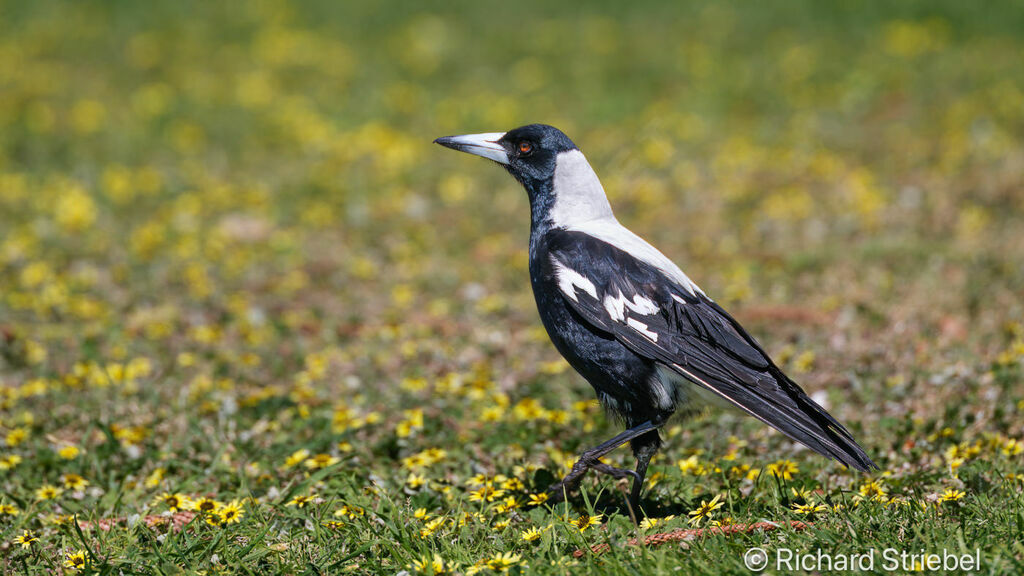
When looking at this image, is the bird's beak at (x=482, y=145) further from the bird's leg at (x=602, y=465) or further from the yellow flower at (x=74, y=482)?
the yellow flower at (x=74, y=482)

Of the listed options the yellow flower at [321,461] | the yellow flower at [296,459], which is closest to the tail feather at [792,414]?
the yellow flower at [321,461]

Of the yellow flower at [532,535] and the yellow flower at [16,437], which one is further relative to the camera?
the yellow flower at [16,437]

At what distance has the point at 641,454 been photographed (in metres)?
3.67

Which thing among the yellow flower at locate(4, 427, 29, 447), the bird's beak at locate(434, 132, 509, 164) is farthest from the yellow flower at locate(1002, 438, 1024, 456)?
the yellow flower at locate(4, 427, 29, 447)

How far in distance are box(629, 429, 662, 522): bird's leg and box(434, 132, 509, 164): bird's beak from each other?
52.5 inches

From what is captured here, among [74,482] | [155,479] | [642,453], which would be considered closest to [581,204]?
[642,453]

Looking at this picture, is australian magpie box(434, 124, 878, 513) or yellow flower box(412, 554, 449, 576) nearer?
yellow flower box(412, 554, 449, 576)

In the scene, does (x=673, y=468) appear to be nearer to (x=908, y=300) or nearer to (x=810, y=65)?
(x=908, y=300)

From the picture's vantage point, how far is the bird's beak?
13.6 feet

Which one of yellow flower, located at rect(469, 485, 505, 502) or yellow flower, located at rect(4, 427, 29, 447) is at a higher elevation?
yellow flower, located at rect(469, 485, 505, 502)

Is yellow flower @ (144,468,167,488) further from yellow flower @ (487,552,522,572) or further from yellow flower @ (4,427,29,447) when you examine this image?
yellow flower @ (487,552,522,572)

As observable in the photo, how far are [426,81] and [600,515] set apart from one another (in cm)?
1049

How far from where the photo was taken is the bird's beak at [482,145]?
13.6ft

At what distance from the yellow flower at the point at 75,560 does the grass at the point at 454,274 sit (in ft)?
0.05
